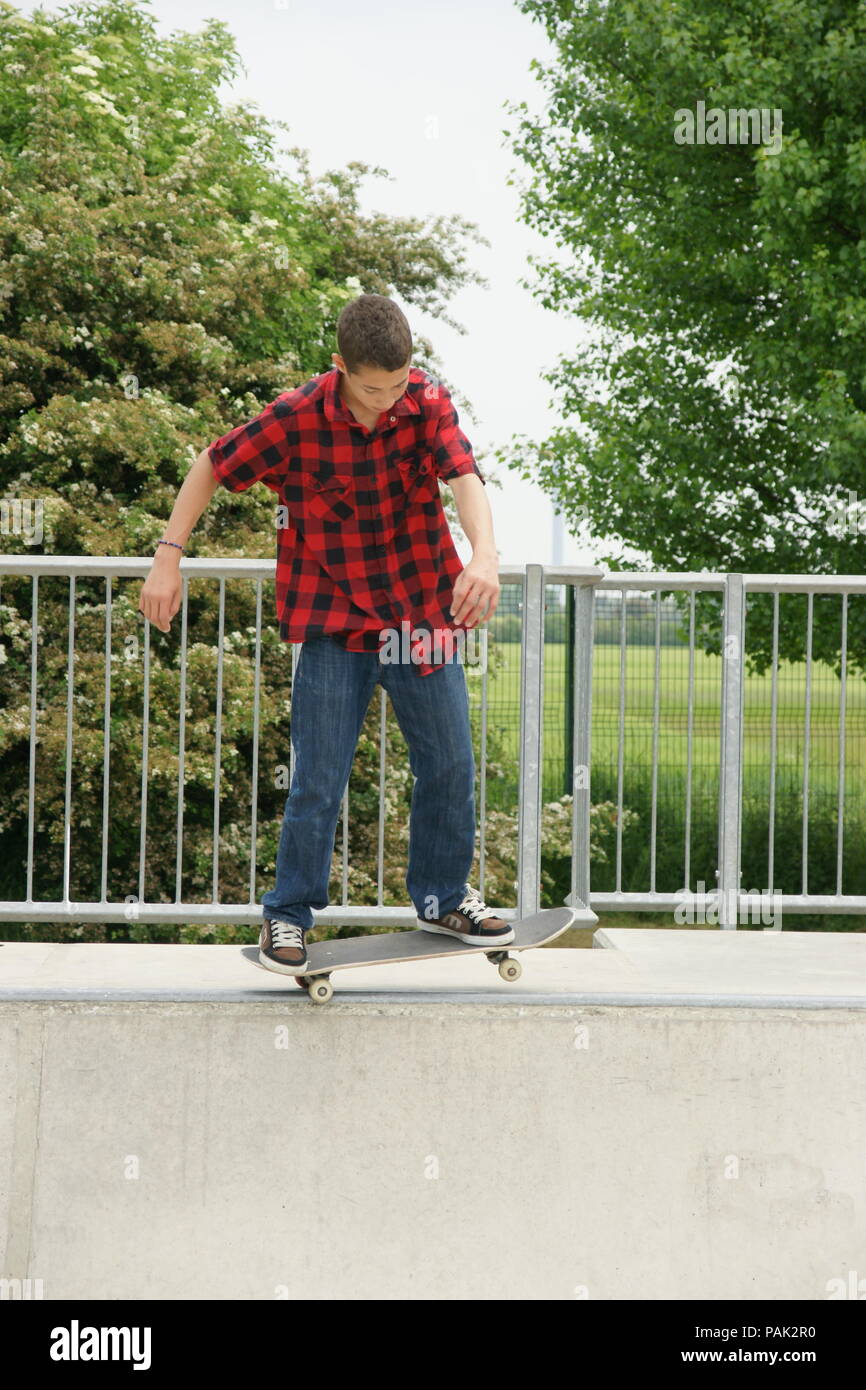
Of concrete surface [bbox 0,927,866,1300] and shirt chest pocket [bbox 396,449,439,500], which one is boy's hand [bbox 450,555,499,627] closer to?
shirt chest pocket [bbox 396,449,439,500]

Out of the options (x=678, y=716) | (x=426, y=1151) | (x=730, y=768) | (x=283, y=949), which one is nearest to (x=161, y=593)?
(x=283, y=949)

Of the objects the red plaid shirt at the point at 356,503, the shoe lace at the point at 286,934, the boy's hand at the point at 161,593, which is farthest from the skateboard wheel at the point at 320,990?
the boy's hand at the point at 161,593

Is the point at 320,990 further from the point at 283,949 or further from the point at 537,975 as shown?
the point at 537,975

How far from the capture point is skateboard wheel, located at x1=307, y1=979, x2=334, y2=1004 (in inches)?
139

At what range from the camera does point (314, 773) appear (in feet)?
11.8

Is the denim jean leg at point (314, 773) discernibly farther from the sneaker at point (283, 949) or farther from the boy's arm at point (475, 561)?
the boy's arm at point (475, 561)

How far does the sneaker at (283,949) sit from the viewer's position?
11.6 ft

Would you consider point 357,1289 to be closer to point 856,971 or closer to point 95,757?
point 856,971

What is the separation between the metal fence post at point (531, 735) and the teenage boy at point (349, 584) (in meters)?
0.93

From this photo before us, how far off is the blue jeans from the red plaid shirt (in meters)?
0.07

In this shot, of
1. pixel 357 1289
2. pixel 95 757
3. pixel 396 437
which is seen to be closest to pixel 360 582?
pixel 396 437

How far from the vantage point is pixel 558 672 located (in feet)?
34.0

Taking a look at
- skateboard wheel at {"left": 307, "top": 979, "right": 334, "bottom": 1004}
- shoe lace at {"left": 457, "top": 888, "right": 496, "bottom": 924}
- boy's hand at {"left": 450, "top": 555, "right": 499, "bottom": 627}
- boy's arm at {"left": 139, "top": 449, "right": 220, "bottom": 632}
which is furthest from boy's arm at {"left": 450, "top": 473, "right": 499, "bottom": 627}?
skateboard wheel at {"left": 307, "top": 979, "right": 334, "bottom": 1004}

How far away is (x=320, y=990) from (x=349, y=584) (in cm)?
Result: 103
